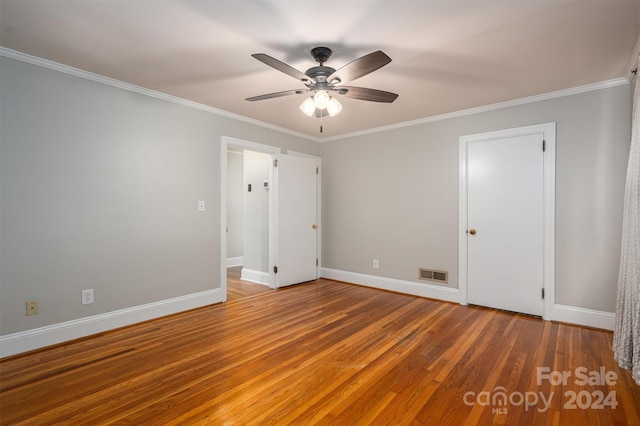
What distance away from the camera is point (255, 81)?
290 cm

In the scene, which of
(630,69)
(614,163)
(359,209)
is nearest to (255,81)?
(359,209)

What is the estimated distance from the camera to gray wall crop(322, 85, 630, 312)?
2.95 m

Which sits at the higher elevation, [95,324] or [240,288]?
[95,324]

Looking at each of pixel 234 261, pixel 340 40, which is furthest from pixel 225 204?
pixel 234 261

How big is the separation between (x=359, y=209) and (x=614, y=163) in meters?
3.02

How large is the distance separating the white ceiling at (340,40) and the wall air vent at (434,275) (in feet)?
7.42

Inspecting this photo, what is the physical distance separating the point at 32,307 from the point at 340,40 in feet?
11.0

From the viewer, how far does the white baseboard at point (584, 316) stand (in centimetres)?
293

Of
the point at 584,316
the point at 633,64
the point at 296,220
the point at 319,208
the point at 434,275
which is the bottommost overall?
the point at 584,316

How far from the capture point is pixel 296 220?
482 cm

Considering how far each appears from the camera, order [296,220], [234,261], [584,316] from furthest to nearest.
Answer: [234,261]
[296,220]
[584,316]

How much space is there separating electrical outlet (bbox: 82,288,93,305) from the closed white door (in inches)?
166

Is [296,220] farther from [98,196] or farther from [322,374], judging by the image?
[322,374]

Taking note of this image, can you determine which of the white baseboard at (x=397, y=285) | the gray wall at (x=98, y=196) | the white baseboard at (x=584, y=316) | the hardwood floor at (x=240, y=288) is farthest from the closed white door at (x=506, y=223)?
the gray wall at (x=98, y=196)
